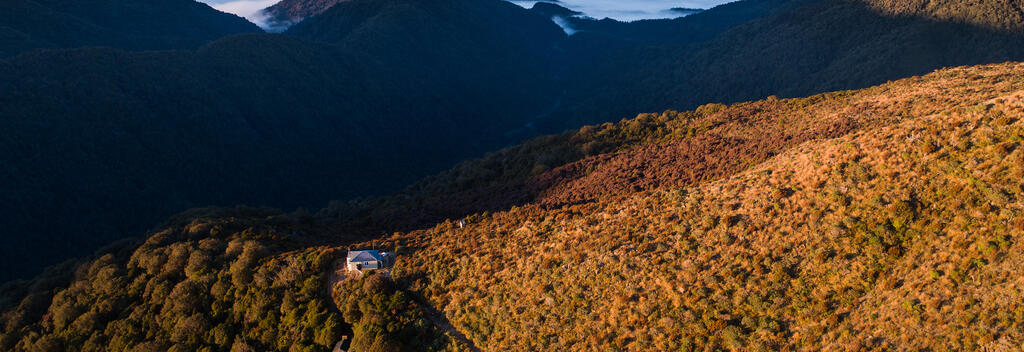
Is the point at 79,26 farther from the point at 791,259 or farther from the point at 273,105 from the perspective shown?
the point at 791,259

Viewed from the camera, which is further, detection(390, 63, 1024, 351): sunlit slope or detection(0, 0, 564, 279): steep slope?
detection(0, 0, 564, 279): steep slope

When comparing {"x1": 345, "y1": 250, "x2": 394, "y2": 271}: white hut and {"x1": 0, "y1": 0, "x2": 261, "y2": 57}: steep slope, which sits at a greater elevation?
{"x1": 0, "y1": 0, "x2": 261, "y2": 57}: steep slope

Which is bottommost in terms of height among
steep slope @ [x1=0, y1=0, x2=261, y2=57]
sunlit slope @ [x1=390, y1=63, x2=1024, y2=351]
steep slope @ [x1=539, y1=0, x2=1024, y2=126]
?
steep slope @ [x1=539, y1=0, x2=1024, y2=126]

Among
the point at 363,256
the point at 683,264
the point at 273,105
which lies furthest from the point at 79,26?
the point at 683,264

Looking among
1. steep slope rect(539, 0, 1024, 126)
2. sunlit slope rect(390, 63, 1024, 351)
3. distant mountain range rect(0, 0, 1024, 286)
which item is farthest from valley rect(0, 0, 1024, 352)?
steep slope rect(539, 0, 1024, 126)

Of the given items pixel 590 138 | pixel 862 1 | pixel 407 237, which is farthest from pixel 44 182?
pixel 862 1

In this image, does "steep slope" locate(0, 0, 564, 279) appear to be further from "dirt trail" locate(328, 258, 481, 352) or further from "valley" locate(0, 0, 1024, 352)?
"dirt trail" locate(328, 258, 481, 352)

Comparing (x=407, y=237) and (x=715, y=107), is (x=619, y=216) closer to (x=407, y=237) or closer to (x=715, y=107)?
(x=407, y=237)
